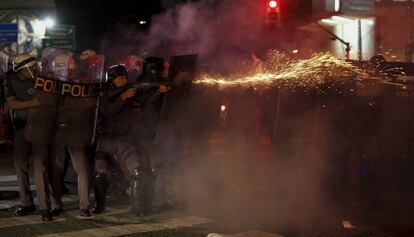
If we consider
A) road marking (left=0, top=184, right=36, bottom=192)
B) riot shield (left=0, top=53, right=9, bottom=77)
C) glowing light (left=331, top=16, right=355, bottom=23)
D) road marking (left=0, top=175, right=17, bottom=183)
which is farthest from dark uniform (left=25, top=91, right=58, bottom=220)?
glowing light (left=331, top=16, right=355, bottom=23)

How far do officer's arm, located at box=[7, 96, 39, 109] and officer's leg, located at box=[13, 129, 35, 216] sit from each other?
341 millimetres

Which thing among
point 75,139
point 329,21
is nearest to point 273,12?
point 329,21

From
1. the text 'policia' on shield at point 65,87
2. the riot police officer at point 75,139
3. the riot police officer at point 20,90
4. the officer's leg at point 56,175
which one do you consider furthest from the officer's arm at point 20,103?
the officer's leg at point 56,175

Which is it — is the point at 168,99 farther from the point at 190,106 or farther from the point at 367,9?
the point at 367,9

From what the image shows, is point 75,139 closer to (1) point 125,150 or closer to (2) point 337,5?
(1) point 125,150

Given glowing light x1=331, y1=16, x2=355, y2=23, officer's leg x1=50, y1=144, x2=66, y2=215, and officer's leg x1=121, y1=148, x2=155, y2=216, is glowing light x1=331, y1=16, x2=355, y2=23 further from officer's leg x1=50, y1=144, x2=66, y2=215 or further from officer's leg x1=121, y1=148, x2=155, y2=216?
officer's leg x1=50, y1=144, x2=66, y2=215

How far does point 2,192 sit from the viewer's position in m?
9.27

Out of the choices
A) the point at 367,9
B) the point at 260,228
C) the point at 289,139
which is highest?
the point at 367,9

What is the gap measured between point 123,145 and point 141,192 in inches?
24.0

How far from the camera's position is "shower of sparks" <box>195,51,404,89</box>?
9.03m

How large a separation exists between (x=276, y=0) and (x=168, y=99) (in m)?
8.61

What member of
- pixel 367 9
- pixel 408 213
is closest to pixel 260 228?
pixel 408 213

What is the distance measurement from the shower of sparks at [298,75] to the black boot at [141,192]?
6.69 ft

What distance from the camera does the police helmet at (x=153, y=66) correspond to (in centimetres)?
848
